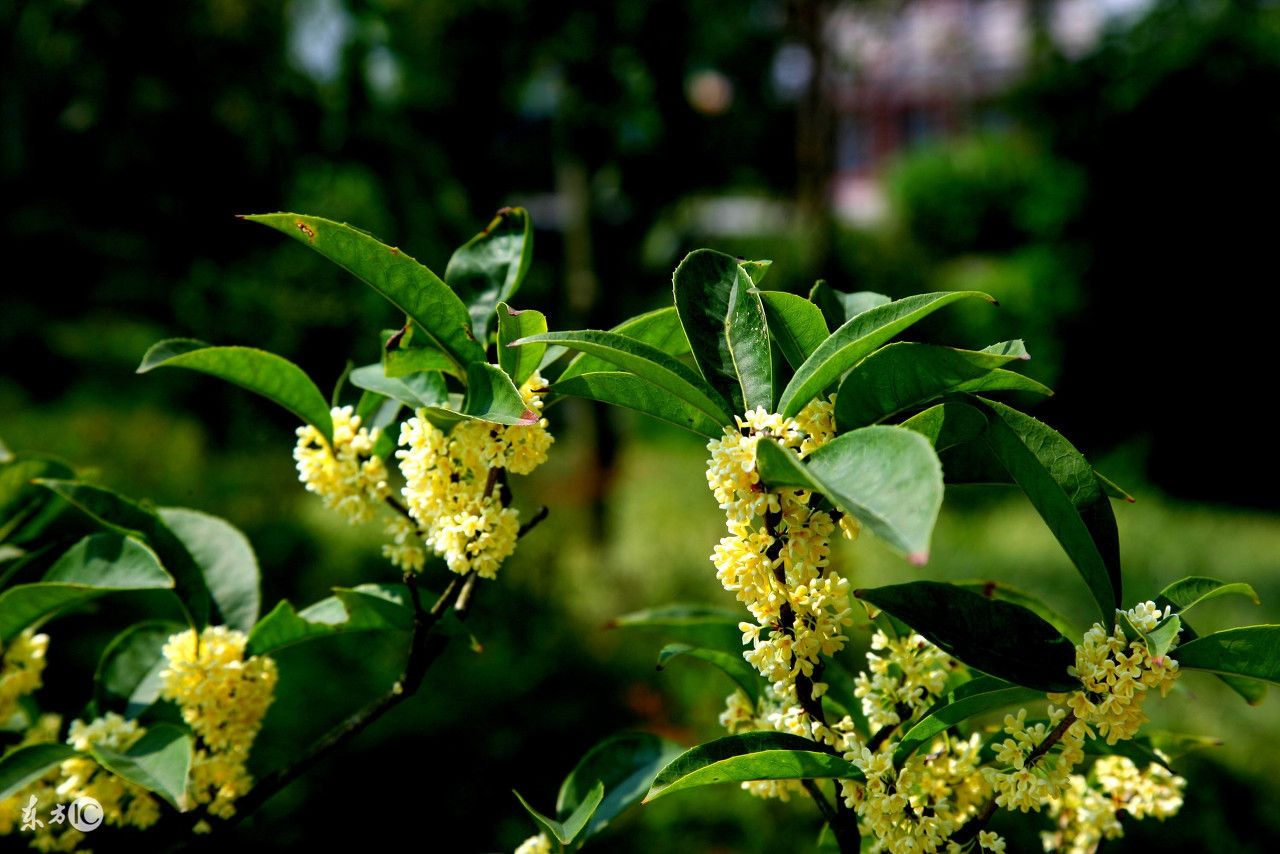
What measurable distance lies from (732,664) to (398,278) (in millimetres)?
425

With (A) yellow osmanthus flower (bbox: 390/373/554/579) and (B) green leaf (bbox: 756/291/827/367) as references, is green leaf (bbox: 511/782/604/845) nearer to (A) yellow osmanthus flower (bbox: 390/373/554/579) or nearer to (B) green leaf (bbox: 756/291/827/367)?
(A) yellow osmanthus flower (bbox: 390/373/554/579)

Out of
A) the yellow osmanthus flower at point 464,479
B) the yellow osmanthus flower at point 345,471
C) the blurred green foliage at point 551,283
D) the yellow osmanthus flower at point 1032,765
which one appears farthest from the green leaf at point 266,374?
the blurred green foliage at point 551,283

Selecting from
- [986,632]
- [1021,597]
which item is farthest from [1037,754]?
[1021,597]

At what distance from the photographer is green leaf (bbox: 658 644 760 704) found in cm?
83

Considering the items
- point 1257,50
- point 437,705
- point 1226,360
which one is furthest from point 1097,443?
point 437,705

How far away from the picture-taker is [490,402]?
692 mm

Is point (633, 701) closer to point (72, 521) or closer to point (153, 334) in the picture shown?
point (72, 521)

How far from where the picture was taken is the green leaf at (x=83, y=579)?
810 millimetres

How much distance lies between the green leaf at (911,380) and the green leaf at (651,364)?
0.28 feet

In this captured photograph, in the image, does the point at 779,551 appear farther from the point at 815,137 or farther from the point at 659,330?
the point at 815,137

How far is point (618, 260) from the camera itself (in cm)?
586

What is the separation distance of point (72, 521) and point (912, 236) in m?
10.7

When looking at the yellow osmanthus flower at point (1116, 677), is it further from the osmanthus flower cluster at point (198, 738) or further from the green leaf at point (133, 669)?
the green leaf at point (133, 669)

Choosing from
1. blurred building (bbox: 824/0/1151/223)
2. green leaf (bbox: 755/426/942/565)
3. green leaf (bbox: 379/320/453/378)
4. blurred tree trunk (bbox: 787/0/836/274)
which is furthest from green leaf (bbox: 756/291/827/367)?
blurred building (bbox: 824/0/1151/223)
